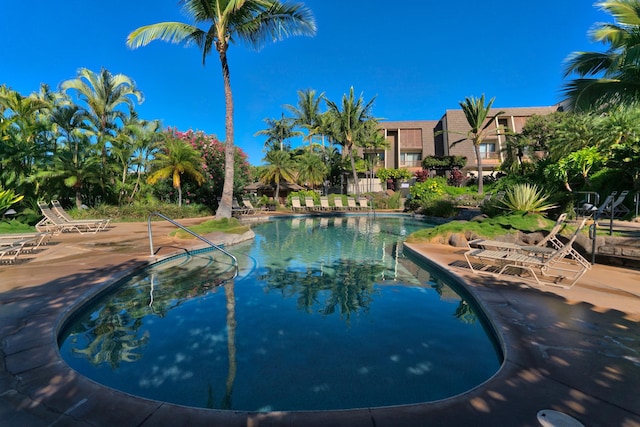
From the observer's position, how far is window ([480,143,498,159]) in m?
38.7

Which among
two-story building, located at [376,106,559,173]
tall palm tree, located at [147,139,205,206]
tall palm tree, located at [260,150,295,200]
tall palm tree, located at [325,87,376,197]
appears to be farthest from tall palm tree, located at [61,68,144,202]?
two-story building, located at [376,106,559,173]

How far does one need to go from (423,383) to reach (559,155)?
17.6 m

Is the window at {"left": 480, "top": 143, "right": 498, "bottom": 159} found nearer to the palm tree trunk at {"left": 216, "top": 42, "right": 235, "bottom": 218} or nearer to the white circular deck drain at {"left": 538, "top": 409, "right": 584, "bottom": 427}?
the palm tree trunk at {"left": 216, "top": 42, "right": 235, "bottom": 218}

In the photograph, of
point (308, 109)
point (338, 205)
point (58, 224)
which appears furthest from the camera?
point (308, 109)

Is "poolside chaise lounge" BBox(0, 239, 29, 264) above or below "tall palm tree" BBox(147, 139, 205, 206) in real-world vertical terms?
below

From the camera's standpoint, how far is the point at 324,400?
2.78 m

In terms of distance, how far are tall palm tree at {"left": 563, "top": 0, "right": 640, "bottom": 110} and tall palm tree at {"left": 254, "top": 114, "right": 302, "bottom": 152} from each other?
3295cm

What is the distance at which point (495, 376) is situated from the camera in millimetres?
2609

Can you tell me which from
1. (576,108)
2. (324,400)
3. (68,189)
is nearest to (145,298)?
(324,400)

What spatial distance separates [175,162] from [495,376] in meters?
19.8

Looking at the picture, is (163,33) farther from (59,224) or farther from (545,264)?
(545,264)

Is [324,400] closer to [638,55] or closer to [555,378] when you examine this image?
[555,378]

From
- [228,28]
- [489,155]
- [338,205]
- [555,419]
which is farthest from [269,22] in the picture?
[489,155]

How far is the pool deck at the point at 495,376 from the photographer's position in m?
2.13
